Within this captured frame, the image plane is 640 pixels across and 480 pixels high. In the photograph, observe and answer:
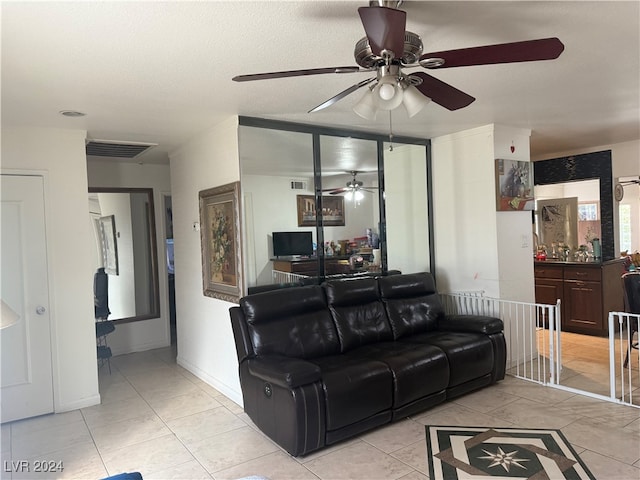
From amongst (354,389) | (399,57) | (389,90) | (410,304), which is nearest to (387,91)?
(389,90)

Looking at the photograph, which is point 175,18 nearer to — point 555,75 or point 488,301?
point 555,75

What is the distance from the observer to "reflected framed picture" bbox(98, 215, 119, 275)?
18.2 ft

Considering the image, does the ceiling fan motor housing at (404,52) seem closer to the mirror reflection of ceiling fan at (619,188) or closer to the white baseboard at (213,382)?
the white baseboard at (213,382)

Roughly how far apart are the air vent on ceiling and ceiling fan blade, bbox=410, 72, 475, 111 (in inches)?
129

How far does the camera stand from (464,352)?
3629mm

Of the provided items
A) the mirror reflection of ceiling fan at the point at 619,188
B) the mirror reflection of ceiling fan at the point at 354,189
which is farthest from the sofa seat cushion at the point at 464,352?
the mirror reflection of ceiling fan at the point at 619,188

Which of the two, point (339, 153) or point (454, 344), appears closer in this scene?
point (454, 344)

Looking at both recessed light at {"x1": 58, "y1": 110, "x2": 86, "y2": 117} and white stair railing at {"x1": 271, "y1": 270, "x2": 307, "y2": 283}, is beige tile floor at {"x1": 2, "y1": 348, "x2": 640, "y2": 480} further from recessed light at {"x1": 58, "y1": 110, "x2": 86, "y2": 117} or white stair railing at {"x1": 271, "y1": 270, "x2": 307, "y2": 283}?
recessed light at {"x1": 58, "y1": 110, "x2": 86, "y2": 117}

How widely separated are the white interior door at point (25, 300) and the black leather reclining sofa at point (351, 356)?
176 centimetres

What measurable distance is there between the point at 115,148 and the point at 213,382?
8.62 feet

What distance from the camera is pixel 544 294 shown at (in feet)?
19.6

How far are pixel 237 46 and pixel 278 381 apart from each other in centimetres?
199

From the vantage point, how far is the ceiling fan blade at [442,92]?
2004 mm

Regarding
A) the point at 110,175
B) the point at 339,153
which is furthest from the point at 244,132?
the point at 110,175
